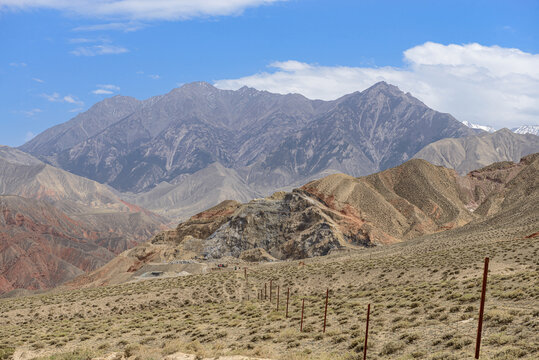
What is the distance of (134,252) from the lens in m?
111

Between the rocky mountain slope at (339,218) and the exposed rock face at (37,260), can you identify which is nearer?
the rocky mountain slope at (339,218)

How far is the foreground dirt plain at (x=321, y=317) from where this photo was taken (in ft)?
62.5

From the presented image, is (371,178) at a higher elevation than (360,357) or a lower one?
higher

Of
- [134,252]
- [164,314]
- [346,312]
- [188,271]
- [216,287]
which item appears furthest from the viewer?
[134,252]

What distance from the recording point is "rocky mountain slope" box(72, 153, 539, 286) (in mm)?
88812

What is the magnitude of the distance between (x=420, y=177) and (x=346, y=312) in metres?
95.2

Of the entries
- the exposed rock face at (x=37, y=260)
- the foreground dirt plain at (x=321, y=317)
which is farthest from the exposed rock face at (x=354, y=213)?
the exposed rock face at (x=37, y=260)

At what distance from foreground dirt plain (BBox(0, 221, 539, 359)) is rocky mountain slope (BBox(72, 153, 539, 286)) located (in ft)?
119

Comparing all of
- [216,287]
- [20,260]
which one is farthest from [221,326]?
[20,260]

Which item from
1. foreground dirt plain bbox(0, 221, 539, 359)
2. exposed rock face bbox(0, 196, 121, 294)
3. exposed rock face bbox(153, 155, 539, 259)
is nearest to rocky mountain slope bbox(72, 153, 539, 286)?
exposed rock face bbox(153, 155, 539, 259)

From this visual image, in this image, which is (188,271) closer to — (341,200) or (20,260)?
(341,200)

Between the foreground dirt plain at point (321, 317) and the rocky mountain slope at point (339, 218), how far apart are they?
3636 cm

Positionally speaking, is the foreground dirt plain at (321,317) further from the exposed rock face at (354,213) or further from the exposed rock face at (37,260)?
the exposed rock face at (37,260)

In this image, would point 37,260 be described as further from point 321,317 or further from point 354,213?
point 321,317
